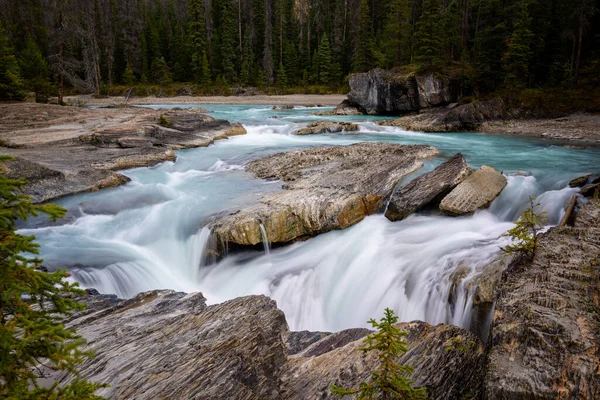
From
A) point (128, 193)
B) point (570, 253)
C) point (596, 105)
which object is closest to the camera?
point (570, 253)

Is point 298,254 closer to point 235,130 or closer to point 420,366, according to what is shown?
point 420,366

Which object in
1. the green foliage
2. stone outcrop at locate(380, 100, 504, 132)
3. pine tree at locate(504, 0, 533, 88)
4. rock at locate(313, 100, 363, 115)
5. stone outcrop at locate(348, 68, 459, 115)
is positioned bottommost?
the green foliage

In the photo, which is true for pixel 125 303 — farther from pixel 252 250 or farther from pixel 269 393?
pixel 252 250

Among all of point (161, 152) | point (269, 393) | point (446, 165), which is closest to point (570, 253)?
point (269, 393)

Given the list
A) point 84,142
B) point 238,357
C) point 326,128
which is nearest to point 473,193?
point 238,357

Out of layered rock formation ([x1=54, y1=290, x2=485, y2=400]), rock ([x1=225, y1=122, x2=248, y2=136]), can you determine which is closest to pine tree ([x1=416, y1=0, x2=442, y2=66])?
rock ([x1=225, y1=122, x2=248, y2=136])

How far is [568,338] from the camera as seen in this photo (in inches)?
144

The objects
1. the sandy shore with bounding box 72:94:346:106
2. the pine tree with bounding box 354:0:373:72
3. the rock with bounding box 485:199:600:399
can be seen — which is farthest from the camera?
the pine tree with bounding box 354:0:373:72

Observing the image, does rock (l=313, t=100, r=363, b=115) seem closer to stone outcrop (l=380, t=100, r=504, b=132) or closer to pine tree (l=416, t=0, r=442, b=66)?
pine tree (l=416, t=0, r=442, b=66)

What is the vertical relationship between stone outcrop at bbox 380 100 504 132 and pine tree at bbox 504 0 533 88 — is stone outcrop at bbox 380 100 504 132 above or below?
below

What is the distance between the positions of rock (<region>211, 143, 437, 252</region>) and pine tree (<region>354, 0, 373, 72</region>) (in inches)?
1567

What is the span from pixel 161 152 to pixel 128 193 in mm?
4175

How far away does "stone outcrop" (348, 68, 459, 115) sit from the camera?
96.5 feet

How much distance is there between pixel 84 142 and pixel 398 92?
24.6 meters
